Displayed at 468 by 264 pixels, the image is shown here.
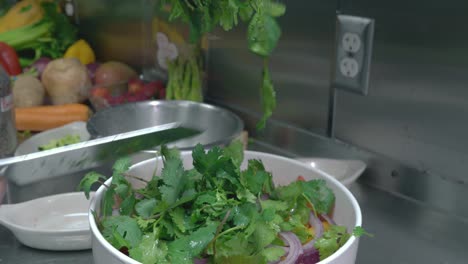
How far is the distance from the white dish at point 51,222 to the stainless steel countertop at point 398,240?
2cm

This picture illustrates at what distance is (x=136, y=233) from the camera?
0.62m

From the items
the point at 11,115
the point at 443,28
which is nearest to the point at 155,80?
the point at 11,115

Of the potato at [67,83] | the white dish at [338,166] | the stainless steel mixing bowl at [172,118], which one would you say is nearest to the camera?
the white dish at [338,166]

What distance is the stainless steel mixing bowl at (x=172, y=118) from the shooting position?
1193 mm

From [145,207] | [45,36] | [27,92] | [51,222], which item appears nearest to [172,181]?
[145,207]

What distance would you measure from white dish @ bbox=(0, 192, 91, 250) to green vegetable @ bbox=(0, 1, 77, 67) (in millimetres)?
1003

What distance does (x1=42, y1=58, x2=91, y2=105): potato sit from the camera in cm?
150

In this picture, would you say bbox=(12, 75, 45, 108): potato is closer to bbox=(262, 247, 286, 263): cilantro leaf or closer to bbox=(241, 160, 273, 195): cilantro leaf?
bbox=(241, 160, 273, 195): cilantro leaf

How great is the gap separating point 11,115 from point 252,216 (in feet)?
2.57

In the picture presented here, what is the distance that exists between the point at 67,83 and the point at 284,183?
35.4 inches

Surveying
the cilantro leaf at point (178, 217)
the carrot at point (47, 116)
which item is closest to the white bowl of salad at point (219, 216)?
the cilantro leaf at point (178, 217)

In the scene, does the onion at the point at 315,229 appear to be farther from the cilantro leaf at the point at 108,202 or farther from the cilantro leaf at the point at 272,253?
the cilantro leaf at the point at 108,202

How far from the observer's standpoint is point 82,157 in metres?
1.00

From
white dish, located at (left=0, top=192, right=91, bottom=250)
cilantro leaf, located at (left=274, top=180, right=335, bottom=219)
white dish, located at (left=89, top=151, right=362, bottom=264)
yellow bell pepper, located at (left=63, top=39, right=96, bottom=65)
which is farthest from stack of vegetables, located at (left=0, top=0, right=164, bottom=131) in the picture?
cilantro leaf, located at (left=274, top=180, right=335, bottom=219)
